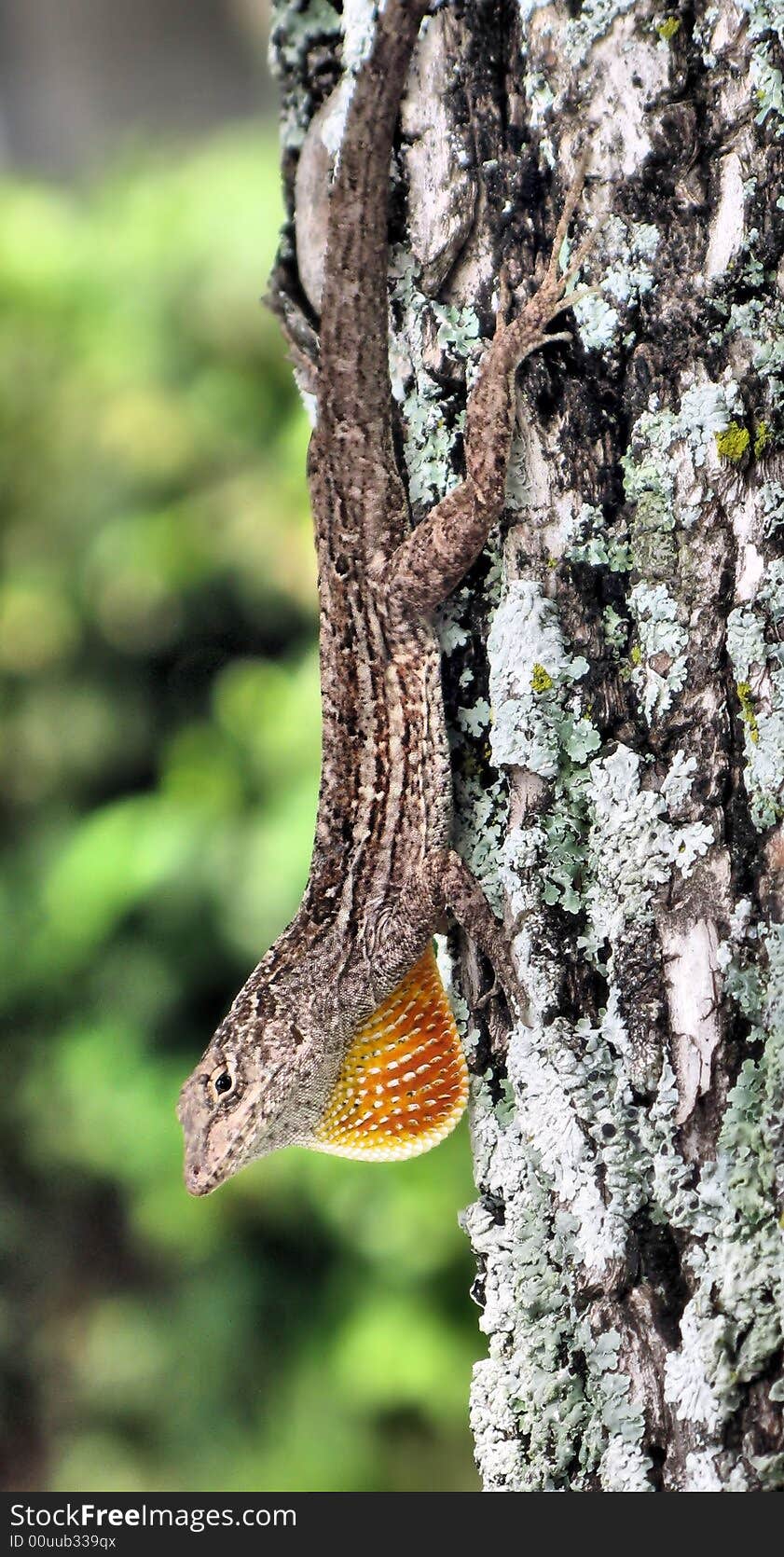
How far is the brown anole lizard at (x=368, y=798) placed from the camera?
1.65 meters

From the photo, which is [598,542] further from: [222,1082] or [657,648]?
[222,1082]

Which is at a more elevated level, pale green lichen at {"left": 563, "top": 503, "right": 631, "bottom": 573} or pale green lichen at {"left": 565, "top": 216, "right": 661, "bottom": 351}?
pale green lichen at {"left": 565, "top": 216, "right": 661, "bottom": 351}

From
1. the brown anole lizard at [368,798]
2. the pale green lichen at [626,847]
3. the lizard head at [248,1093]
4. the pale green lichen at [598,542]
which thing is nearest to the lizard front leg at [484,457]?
the brown anole lizard at [368,798]

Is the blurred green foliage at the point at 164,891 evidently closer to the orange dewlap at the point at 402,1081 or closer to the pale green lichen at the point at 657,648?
the orange dewlap at the point at 402,1081

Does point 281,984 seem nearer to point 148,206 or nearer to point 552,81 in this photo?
point 552,81

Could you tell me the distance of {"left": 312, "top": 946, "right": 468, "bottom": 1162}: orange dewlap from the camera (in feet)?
5.81

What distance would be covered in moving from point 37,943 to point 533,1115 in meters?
2.03

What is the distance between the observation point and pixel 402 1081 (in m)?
1.85

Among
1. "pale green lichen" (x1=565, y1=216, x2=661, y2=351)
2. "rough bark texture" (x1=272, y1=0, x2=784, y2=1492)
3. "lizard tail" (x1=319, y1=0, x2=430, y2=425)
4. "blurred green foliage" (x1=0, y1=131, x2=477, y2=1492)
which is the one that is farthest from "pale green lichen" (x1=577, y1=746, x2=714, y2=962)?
"blurred green foliage" (x1=0, y1=131, x2=477, y2=1492)

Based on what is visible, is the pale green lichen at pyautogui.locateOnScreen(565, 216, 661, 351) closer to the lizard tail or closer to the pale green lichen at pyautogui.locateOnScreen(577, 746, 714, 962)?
the lizard tail

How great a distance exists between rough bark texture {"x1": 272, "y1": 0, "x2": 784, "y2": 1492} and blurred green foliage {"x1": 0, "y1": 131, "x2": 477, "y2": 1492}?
118cm

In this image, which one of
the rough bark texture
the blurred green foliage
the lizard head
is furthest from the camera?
the blurred green foliage

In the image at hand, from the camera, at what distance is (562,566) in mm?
1543

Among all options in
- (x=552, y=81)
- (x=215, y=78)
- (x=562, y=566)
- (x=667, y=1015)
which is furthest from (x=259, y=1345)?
(x=215, y=78)
